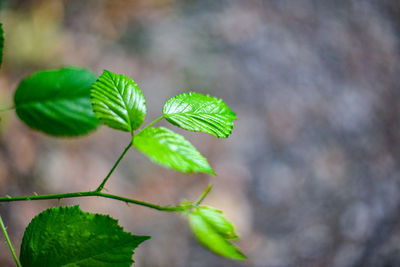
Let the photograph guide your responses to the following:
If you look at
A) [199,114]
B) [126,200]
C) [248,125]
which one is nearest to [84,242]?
[126,200]

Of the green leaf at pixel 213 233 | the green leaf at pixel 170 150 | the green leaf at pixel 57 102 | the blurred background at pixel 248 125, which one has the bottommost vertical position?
the green leaf at pixel 213 233

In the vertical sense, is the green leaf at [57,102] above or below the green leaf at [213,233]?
above

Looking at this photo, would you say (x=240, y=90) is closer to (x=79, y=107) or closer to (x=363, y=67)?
(x=363, y=67)

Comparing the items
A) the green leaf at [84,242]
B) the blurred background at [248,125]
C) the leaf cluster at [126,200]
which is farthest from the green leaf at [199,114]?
the blurred background at [248,125]

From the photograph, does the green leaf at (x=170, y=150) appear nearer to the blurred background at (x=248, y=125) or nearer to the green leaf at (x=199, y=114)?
the green leaf at (x=199, y=114)

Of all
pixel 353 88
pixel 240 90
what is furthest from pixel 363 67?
pixel 240 90

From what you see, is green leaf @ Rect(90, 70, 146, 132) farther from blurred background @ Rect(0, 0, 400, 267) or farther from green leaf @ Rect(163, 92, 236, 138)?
blurred background @ Rect(0, 0, 400, 267)

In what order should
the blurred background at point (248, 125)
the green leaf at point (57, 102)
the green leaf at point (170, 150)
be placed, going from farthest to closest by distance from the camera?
the blurred background at point (248, 125), the green leaf at point (57, 102), the green leaf at point (170, 150)
